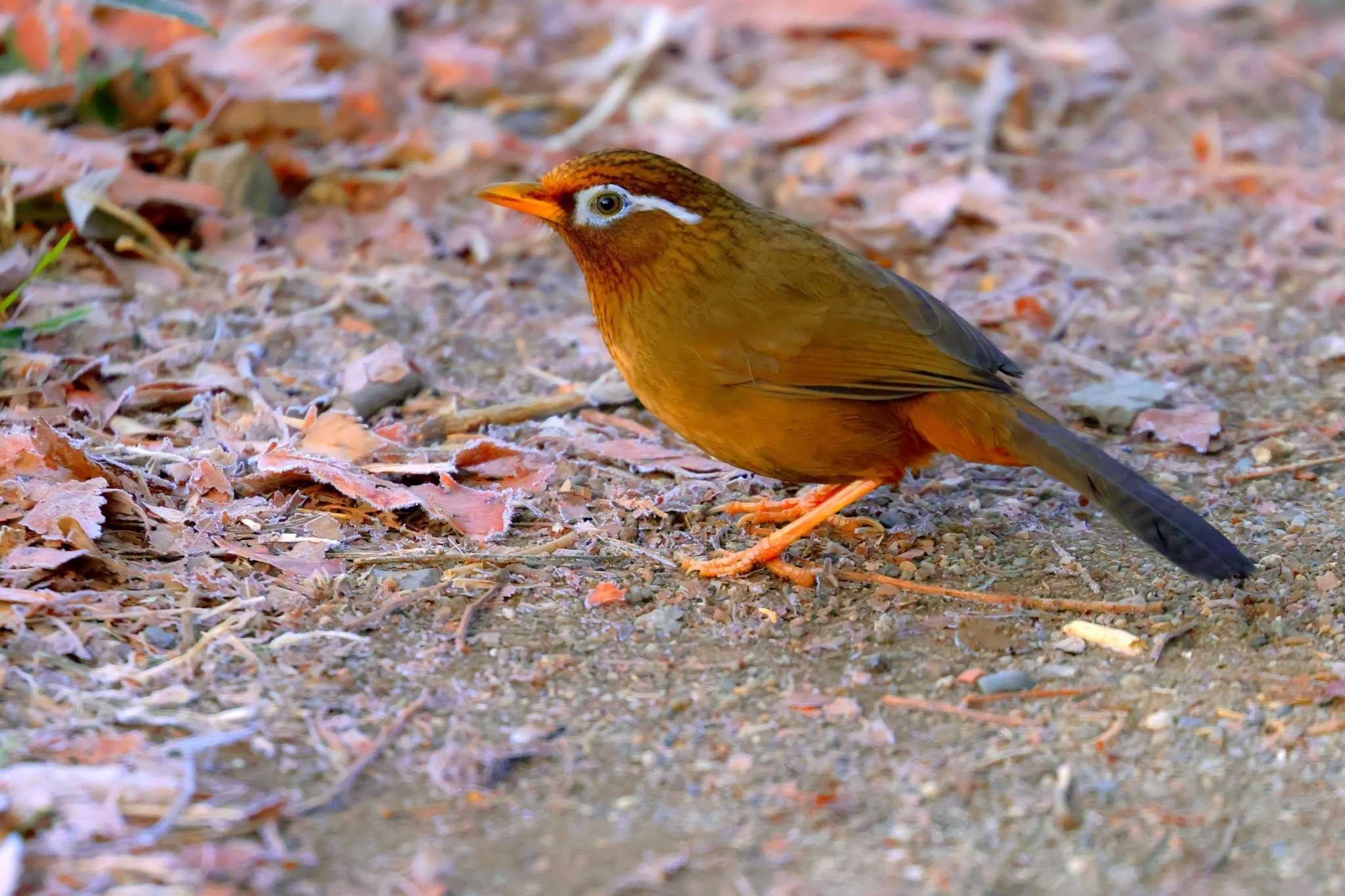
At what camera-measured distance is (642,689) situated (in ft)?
11.3

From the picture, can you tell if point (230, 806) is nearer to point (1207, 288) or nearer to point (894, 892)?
point (894, 892)

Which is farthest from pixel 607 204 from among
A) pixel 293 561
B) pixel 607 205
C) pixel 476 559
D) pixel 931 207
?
pixel 931 207

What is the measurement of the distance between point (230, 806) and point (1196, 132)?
21.4 feet

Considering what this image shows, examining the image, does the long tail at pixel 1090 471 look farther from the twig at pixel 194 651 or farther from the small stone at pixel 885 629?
the twig at pixel 194 651

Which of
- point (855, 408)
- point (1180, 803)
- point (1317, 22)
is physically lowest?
point (1180, 803)

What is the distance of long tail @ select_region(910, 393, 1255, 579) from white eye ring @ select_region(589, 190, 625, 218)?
1083mm

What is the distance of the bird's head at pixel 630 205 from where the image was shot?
4.25 metres

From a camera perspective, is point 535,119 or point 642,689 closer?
point 642,689

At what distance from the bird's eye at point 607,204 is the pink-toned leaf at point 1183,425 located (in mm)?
2062

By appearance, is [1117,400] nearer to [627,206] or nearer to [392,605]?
[627,206]

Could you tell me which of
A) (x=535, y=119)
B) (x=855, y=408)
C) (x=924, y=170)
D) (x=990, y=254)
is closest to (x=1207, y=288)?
(x=990, y=254)

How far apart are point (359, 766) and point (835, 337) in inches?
74.5

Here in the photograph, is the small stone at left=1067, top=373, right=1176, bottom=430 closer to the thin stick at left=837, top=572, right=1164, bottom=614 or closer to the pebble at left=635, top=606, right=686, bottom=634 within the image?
the thin stick at left=837, top=572, right=1164, bottom=614

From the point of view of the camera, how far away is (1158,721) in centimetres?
329
